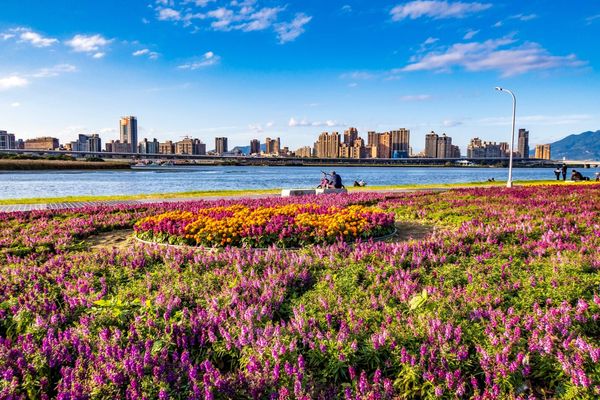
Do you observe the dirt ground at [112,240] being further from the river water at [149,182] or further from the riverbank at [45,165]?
the riverbank at [45,165]

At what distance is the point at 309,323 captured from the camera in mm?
4531

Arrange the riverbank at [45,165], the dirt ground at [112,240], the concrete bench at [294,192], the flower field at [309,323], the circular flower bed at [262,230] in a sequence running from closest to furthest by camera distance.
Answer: the flower field at [309,323], the circular flower bed at [262,230], the dirt ground at [112,240], the concrete bench at [294,192], the riverbank at [45,165]

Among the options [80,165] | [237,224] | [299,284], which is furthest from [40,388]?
[80,165]

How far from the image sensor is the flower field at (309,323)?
3643mm

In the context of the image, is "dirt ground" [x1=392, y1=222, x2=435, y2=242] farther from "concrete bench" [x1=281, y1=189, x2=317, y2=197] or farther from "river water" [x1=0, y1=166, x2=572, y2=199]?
"river water" [x1=0, y1=166, x2=572, y2=199]

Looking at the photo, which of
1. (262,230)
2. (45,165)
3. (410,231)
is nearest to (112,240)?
(262,230)

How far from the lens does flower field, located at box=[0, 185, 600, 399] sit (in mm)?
3643

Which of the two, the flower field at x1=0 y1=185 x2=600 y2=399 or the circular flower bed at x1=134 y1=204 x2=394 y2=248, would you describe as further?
the circular flower bed at x1=134 y1=204 x2=394 y2=248

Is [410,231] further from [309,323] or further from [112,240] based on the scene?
[309,323]

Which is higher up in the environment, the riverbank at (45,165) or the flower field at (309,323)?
the flower field at (309,323)

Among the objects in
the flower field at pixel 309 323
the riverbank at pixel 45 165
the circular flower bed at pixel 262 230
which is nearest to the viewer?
the flower field at pixel 309 323

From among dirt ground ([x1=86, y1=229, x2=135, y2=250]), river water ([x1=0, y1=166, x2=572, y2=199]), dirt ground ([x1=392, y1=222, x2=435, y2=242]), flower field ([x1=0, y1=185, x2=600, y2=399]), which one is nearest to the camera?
flower field ([x1=0, y1=185, x2=600, y2=399])

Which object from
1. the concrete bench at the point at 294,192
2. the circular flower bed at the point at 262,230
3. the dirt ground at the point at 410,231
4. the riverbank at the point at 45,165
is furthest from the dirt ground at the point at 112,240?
the riverbank at the point at 45,165

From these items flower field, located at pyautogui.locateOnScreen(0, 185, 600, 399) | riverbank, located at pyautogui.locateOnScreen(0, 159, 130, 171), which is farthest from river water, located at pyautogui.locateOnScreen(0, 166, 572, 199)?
flower field, located at pyautogui.locateOnScreen(0, 185, 600, 399)
